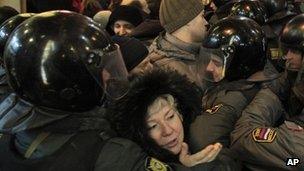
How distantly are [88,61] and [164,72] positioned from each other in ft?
0.80

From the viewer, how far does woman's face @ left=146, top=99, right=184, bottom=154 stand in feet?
4.86

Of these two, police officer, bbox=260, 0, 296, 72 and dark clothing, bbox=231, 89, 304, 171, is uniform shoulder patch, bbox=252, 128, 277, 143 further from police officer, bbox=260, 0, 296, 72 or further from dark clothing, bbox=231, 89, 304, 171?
police officer, bbox=260, 0, 296, 72

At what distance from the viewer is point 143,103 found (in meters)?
1.45

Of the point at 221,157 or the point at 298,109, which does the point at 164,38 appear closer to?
the point at 298,109

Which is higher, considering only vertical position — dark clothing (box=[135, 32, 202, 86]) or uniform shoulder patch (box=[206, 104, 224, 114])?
uniform shoulder patch (box=[206, 104, 224, 114])

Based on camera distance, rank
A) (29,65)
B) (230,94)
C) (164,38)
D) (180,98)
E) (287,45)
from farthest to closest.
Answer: (287,45) < (164,38) < (230,94) < (180,98) < (29,65)

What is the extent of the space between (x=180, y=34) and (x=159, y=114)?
0.99 m

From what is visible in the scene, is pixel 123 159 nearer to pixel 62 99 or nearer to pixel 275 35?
pixel 62 99

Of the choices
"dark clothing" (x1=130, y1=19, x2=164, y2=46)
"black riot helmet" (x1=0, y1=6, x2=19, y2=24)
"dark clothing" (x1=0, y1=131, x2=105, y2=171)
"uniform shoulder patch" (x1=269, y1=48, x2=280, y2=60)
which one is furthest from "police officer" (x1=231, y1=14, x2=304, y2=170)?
"black riot helmet" (x1=0, y1=6, x2=19, y2=24)

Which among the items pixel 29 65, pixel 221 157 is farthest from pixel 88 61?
pixel 221 157

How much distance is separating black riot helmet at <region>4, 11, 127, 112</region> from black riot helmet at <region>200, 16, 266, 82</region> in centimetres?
75

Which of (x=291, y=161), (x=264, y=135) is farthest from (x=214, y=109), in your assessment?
(x=291, y=161)

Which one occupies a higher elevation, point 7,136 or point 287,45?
point 7,136

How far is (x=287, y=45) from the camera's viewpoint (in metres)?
2.66
